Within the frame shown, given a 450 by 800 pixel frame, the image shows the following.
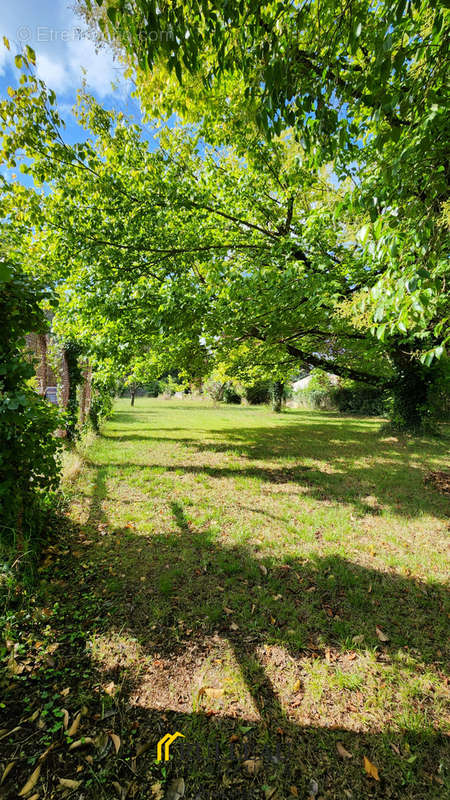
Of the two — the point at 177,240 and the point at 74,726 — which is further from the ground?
the point at 177,240

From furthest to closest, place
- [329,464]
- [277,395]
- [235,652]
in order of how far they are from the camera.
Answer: [277,395], [329,464], [235,652]

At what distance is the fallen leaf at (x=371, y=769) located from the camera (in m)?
1.87

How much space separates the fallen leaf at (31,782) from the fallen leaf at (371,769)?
6.70 ft

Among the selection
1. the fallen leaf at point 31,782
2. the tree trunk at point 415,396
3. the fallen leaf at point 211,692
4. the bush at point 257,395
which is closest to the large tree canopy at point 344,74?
the fallen leaf at point 211,692

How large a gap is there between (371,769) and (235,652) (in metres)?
1.19

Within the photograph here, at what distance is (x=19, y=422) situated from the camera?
3107mm

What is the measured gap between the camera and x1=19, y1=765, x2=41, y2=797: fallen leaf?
173cm

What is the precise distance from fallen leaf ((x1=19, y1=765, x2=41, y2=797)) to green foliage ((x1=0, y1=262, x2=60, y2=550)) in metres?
→ 1.98

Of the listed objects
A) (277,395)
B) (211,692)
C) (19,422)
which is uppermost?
(277,395)

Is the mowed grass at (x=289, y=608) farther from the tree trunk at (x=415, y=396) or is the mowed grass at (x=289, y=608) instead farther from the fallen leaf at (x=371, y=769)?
the tree trunk at (x=415, y=396)

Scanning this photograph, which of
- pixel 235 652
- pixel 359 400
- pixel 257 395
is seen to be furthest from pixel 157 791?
pixel 257 395

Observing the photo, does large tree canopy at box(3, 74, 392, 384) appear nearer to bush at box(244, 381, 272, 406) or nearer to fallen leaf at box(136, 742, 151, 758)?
fallen leaf at box(136, 742, 151, 758)

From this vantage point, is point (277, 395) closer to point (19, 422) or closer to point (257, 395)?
point (257, 395)

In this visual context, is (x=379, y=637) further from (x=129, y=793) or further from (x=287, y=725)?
(x=129, y=793)
